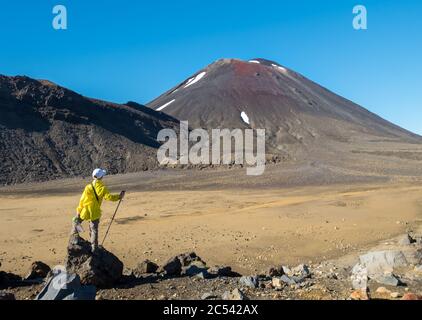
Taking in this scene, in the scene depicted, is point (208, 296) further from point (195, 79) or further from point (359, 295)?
point (195, 79)

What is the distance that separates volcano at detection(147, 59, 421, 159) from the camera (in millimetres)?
82750

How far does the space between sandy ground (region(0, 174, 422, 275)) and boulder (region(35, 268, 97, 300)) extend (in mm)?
4820

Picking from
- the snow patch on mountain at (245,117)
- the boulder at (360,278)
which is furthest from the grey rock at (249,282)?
the snow patch on mountain at (245,117)

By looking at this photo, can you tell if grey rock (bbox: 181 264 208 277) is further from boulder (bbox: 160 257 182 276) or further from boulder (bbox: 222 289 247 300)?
boulder (bbox: 222 289 247 300)

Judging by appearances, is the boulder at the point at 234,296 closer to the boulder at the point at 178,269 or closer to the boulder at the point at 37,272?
the boulder at the point at 178,269

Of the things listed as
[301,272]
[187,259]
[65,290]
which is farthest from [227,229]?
[65,290]

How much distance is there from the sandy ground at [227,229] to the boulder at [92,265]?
3719 millimetres

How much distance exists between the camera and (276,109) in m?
98.3

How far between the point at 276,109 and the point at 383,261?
89.9 meters
